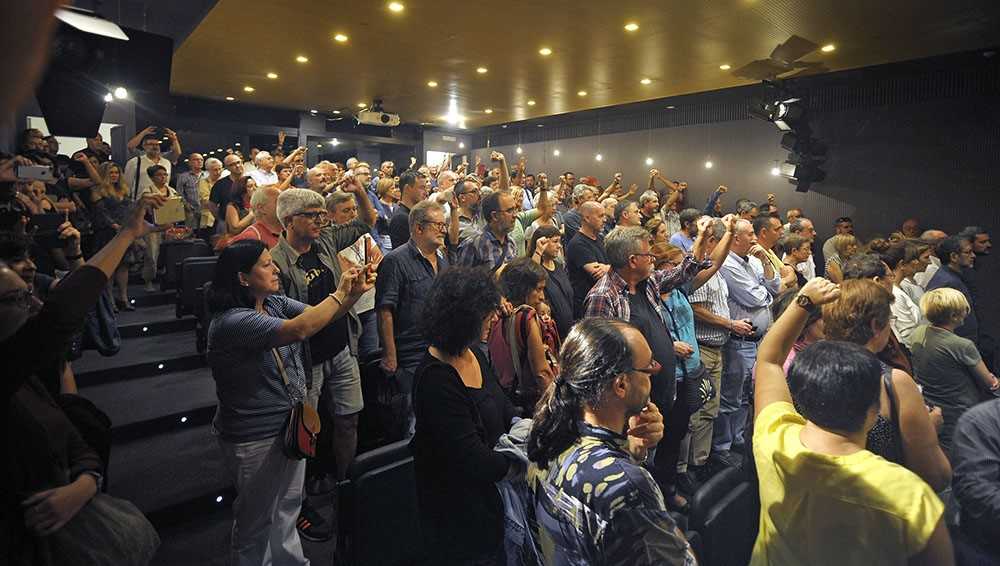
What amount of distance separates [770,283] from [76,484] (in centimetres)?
440

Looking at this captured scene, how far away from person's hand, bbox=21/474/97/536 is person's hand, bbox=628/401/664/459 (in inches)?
56.6

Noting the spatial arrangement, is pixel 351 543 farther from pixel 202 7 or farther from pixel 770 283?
pixel 202 7

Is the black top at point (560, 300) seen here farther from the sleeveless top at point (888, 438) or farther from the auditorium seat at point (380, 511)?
the sleeveless top at point (888, 438)

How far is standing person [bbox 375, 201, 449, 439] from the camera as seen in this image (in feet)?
9.52

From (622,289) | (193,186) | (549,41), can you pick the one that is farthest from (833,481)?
(193,186)

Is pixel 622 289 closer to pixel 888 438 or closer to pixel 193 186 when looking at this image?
pixel 888 438

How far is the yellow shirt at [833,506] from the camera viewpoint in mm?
1176

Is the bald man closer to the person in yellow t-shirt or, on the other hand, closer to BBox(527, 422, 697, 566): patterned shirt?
the person in yellow t-shirt

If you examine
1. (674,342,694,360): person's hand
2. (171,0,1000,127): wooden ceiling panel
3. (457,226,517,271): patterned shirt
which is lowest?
(674,342,694,360): person's hand

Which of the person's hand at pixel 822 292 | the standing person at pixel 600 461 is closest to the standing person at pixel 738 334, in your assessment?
the person's hand at pixel 822 292

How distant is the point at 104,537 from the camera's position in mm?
1380

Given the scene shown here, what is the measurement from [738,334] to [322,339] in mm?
2770

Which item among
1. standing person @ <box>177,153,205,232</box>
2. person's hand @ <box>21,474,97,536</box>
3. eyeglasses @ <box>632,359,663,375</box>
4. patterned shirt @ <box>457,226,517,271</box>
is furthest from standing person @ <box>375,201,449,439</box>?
standing person @ <box>177,153,205,232</box>

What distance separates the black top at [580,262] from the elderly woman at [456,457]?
196 cm
